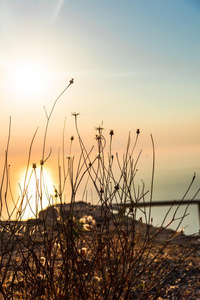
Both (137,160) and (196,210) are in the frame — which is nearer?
(137,160)

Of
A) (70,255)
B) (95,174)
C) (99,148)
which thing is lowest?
(70,255)

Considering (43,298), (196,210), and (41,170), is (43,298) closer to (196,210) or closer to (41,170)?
(41,170)

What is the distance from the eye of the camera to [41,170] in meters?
2.32

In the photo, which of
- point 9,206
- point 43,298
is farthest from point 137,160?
point 43,298

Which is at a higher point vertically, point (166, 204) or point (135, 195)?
point (135, 195)

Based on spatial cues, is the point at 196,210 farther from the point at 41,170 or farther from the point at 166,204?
the point at 41,170

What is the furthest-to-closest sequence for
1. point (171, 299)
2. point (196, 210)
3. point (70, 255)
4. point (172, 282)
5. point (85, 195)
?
point (196, 210) → point (172, 282) → point (171, 299) → point (85, 195) → point (70, 255)

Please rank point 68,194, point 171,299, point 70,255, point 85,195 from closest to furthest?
1. point 70,255
2. point 68,194
3. point 85,195
4. point 171,299

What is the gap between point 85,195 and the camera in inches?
108

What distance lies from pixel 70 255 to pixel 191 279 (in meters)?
1.96

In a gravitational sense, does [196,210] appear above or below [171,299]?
above

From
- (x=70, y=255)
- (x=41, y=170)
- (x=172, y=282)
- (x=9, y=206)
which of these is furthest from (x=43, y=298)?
(x=172, y=282)

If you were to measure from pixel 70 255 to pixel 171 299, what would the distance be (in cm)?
142

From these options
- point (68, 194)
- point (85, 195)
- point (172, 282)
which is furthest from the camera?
point (172, 282)
